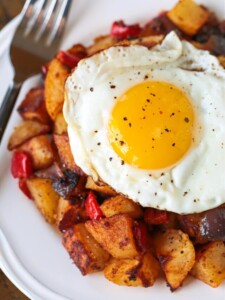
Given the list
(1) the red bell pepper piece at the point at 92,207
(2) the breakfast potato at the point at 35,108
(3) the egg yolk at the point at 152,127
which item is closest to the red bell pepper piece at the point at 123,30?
(2) the breakfast potato at the point at 35,108

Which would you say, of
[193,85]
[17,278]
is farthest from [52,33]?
[17,278]

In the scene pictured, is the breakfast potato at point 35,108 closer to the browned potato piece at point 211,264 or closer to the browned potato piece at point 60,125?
the browned potato piece at point 60,125

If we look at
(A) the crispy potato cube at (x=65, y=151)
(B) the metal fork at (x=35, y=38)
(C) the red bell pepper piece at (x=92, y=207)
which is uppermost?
(B) the metal fork at (x=35, y=38)

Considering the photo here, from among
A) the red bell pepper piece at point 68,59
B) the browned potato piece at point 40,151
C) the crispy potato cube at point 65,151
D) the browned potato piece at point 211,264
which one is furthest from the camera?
the red bell pepper piece at point 68,59

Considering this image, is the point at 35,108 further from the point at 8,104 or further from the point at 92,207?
the point at 92,207

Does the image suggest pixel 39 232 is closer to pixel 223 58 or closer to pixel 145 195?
pixel 145 195

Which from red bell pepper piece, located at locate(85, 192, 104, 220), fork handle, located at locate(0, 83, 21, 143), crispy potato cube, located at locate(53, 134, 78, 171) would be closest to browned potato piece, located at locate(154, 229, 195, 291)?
red bell pepper piece, located at locate(85, 192, 104, 220)

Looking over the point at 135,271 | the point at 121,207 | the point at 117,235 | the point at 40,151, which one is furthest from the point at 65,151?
the point at 135,271
